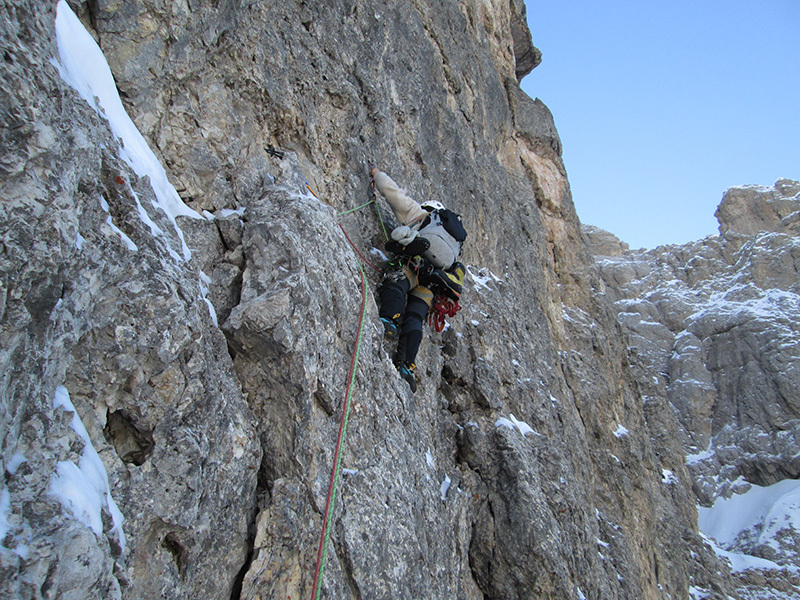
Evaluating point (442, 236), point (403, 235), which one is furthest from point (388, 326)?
point (442, 236)

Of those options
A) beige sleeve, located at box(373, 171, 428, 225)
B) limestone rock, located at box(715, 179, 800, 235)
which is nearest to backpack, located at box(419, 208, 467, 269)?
beige sleeve, located at box(373, 171, 428, 225)

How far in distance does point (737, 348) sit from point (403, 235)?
46126mm

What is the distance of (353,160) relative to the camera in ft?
20.5

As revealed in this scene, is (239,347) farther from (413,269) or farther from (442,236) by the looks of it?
(442,236)

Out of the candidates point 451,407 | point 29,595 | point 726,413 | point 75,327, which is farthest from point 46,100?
point 726,413

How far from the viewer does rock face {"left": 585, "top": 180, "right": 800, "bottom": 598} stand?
3484 centimetres

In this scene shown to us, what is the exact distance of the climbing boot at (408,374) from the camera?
535 centimetres

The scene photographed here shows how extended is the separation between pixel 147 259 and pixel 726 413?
1868 inches

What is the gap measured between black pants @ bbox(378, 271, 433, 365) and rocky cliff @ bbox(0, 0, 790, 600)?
12.5 inches

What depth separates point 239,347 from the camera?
11.4 ft

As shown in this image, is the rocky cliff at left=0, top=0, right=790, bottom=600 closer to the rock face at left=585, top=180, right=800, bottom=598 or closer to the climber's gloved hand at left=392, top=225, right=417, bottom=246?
the climber's gloved hand at left=392, top=225, right=417, bottom=246

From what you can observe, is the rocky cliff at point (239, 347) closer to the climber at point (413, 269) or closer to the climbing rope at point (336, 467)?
the climbing rope at point (336, 467)

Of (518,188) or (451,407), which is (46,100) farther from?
(518,188)

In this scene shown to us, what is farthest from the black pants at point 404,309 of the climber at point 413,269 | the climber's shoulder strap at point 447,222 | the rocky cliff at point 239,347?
the climber's shoulder strap at point 447,222
